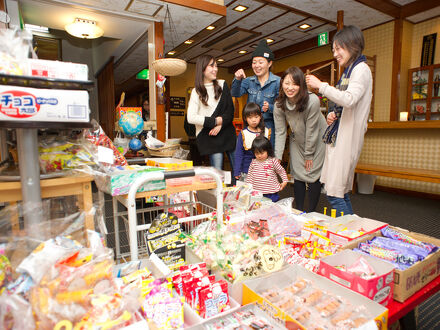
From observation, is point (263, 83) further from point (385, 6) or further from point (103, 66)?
point (103, 66)

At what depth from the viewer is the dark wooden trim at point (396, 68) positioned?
4965 millimetres

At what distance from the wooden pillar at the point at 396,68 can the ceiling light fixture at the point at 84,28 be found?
483 centimetres

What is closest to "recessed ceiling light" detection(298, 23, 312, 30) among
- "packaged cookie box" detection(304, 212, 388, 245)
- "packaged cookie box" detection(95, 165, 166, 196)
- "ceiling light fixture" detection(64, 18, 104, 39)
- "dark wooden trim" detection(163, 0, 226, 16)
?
"dark wooden trim" detection(163, 0, 226, 16)

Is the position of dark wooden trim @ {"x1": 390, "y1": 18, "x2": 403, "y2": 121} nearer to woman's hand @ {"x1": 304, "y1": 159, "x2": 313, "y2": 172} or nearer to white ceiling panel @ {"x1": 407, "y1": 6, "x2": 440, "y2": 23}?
white ceiling panel @ {"x1": 407, "y1": 6, "x2": 440, "y2": 23}

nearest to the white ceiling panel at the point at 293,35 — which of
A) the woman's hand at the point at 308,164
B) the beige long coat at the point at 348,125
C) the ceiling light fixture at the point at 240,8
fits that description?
the ceiling light fixture at the point at 240,8

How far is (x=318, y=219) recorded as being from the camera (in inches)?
63.8

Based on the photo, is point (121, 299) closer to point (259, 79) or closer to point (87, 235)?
point (87, 235)

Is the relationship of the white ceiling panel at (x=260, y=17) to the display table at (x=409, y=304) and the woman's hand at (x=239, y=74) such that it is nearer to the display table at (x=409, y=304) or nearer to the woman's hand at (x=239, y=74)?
the woman's hand at (x=239, y=74)

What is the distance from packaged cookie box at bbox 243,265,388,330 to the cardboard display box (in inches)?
30.0

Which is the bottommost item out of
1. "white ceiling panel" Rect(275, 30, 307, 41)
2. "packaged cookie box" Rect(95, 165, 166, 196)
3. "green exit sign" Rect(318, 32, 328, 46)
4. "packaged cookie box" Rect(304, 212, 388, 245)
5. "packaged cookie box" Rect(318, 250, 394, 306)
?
"packaged cookie box" Rect(318, 250, 394, 306)

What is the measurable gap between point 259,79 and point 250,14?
302 cm

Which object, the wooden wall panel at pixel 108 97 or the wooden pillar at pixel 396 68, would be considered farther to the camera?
the wooden wall panel at pixel 108 97

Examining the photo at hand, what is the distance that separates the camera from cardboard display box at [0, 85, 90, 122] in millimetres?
720

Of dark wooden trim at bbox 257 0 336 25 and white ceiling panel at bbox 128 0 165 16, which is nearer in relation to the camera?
white ceiling panel at bbox 128 0 165 16
